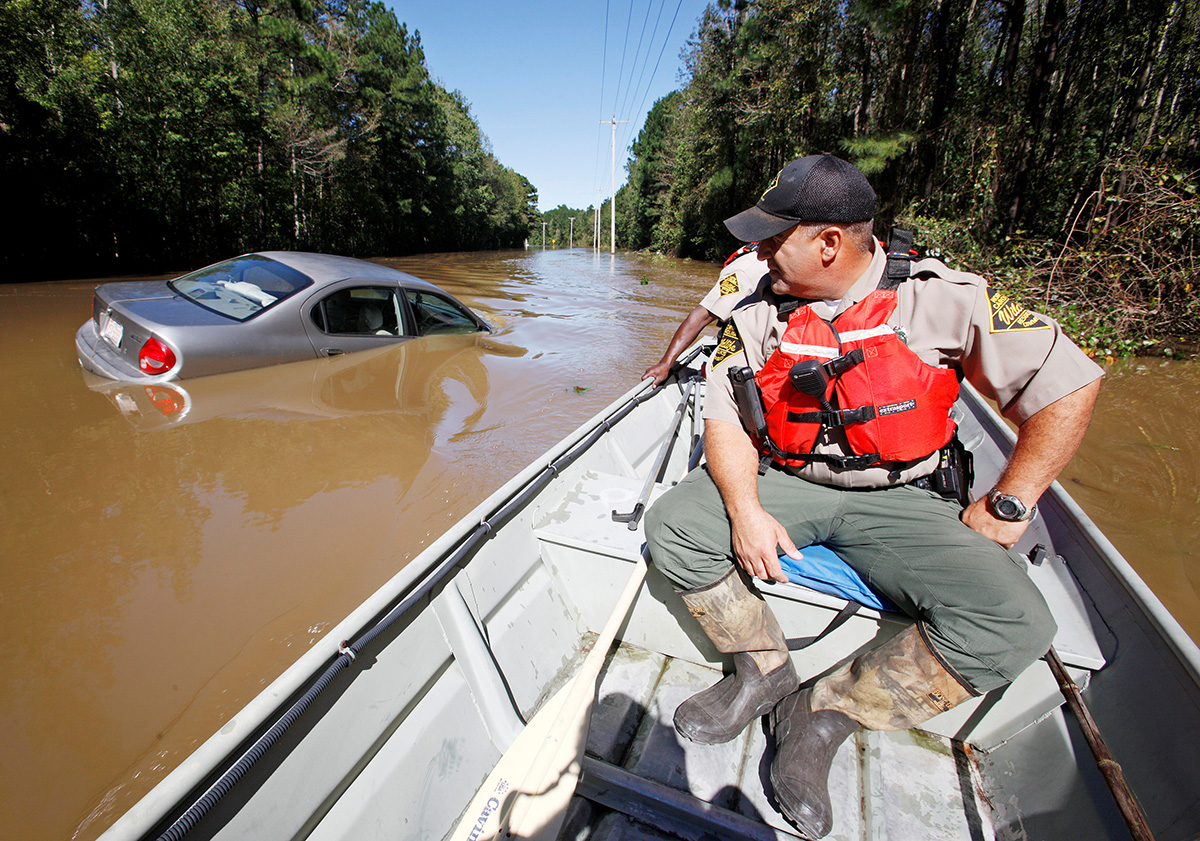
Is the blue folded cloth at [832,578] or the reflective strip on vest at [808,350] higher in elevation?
the reflective strip on vest at [808,350]

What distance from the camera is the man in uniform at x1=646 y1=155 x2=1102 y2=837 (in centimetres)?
164

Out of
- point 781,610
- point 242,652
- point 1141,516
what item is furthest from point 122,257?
point 1141,516

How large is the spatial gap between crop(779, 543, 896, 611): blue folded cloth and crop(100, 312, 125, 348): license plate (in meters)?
4.97

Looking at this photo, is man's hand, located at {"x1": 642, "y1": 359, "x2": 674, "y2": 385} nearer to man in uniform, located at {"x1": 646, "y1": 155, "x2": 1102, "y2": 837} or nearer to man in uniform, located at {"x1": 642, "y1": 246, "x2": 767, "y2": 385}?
man in uniform, located at {"x1": 642, "y1": 246, "x2": 767, "y2": 385}

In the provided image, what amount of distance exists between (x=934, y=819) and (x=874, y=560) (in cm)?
78

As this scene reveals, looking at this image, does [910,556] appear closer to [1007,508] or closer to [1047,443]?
[1007,508]

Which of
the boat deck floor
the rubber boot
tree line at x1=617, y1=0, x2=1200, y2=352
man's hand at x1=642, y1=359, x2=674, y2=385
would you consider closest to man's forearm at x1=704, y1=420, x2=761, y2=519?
the rubber boot

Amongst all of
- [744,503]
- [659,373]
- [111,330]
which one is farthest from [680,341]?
[111,330]

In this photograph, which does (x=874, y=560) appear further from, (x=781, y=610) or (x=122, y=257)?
(x=122, y=257)

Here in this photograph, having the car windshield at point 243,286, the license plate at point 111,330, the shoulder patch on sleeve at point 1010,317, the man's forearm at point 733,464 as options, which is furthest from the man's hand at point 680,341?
the license plate at point 111,330

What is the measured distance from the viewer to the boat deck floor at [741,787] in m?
1.67

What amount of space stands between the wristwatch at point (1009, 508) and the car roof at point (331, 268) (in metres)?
5.06

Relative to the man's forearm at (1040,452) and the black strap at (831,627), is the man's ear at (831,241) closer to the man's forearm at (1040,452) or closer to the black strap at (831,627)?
the man's forearm at (1040,452)

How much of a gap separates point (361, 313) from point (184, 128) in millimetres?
14519
